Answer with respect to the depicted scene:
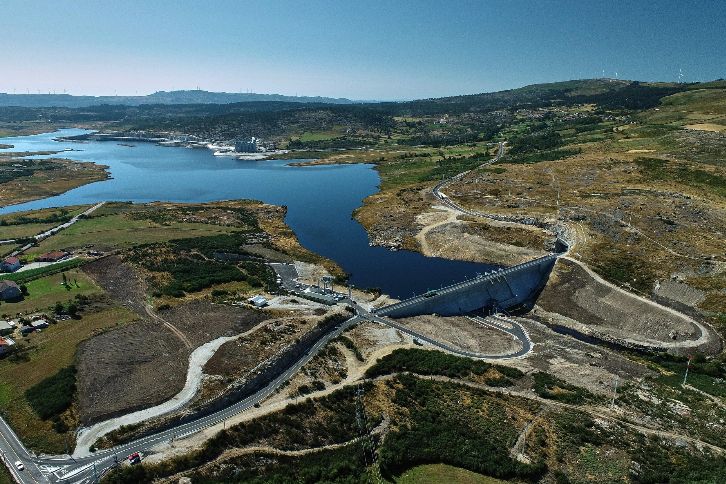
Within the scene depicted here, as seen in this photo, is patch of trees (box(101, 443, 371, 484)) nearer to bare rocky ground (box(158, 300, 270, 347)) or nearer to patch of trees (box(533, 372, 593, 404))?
bare rocky ground (box(158, 300, 270, 347))

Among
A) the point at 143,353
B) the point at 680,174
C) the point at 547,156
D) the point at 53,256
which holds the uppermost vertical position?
the point at 547,156

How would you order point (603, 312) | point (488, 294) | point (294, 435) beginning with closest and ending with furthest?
point (294, 435) → point (603, 312) → point (488, 294)

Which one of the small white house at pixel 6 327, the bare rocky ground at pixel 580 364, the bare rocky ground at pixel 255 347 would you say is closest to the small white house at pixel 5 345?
the small white house at pixel 6 327

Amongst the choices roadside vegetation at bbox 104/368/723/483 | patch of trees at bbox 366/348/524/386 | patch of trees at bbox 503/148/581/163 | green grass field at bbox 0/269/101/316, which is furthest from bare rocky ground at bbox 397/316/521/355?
patch of trees at bbox 503/148/581/163

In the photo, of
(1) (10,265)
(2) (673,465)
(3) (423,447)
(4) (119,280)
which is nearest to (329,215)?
(4) (119,280)

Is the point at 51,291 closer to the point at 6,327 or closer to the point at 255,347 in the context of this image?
the point at 6,327

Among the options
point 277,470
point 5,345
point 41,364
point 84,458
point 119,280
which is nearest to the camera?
point 84,458

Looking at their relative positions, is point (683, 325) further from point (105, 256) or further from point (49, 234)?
point (49, 234)

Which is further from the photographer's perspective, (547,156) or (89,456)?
(547,156)
